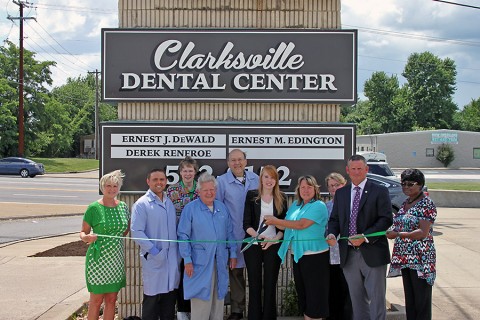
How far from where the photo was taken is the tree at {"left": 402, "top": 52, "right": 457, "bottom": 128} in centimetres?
7881

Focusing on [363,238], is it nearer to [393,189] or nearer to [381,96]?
[393,189]

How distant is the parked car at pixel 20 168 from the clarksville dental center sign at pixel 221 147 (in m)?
32.6

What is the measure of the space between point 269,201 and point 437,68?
80844mm

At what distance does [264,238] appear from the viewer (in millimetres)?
5578

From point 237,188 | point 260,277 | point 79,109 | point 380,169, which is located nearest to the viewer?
point 260,277

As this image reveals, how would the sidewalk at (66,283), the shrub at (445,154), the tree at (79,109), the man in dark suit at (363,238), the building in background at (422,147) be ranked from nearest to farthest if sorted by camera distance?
the man in dark suit at (363,238)
the sidewalk at (66,283)
the shrub at (445,154)
the building in background at (422,147)
the tree at (79,109)

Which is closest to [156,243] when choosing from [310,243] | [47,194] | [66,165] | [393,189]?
[310,243]

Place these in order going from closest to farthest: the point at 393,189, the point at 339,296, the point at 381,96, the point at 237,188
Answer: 1. the point at 237,188
2. the point at 339,296
3. the point at 393,189
4. the point at 381,96

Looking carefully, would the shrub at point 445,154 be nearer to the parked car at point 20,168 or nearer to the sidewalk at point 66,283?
the parked car at point 20,168

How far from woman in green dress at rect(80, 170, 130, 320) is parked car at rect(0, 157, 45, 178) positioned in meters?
33.6

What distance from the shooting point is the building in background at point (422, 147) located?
53688 millimetres

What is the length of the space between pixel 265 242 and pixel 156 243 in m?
1.03

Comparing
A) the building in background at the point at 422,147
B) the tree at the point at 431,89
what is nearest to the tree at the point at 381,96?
the tree at the point at 431,89

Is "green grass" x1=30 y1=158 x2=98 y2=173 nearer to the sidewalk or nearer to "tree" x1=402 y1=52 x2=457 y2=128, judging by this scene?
the sidewalk
